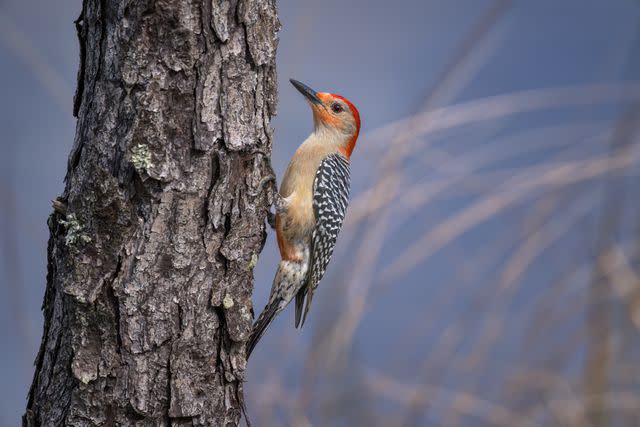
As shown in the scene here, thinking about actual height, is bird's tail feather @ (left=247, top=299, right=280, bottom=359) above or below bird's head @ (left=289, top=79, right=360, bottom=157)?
below

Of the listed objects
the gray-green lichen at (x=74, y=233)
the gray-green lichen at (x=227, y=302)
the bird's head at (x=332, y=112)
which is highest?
the bird's head at (x=332, y=112)

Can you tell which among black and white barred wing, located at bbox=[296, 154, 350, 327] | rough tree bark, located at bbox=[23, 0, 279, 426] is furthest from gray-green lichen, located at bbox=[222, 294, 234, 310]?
black and white barred wing, located at bbox=[296, 154, 350, 327]

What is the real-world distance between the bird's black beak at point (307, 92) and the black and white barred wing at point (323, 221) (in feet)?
1.28

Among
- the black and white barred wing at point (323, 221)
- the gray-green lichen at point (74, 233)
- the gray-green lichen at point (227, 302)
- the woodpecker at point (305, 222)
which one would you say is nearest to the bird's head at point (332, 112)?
the woodpecker at point (305, 222)

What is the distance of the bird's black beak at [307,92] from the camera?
2.96 m

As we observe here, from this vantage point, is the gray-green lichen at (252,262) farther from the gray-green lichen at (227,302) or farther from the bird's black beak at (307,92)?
the bird's black beak at (307,92)

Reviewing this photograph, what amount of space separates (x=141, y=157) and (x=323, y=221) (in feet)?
3.38

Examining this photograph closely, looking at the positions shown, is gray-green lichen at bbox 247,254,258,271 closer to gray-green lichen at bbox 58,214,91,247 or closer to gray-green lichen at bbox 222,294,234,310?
gray-green lichen at bbox 222,294,234,310

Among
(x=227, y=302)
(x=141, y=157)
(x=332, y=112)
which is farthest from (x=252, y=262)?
(x=332, y=112)

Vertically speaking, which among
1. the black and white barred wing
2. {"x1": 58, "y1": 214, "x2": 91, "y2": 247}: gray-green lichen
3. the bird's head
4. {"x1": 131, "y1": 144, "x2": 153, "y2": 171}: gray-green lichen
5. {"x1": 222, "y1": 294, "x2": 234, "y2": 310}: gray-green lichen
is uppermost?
the bird's head

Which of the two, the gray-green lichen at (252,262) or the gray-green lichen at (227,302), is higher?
the gray-green lichen at (252,262)

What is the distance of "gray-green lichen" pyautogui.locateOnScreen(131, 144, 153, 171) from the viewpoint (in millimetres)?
1733

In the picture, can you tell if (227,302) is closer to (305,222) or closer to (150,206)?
(150,206)

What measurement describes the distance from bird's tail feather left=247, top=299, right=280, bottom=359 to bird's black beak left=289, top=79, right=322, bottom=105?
995mm
